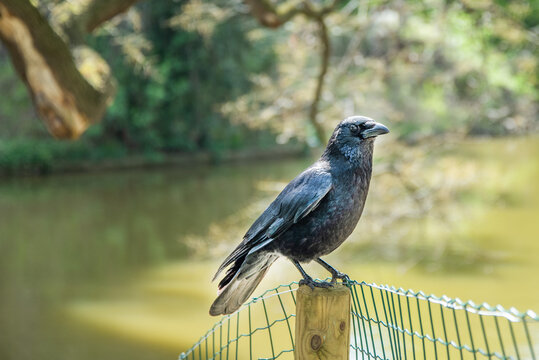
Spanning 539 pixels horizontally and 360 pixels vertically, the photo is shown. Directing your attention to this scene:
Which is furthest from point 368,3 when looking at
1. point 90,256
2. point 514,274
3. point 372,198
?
point 90,256

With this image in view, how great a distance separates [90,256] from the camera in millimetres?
8867

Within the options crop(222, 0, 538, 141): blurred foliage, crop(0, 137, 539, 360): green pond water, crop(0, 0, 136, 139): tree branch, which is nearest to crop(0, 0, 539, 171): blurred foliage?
crop(222, 0, 538, 141): blurred foliage

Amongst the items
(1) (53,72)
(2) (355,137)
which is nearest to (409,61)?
(1) (53,72)

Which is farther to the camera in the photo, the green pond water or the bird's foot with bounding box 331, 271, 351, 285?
the green pond water

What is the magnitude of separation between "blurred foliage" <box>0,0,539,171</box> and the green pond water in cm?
128

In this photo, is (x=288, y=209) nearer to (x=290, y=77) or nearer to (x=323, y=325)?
(x=323, y=325)

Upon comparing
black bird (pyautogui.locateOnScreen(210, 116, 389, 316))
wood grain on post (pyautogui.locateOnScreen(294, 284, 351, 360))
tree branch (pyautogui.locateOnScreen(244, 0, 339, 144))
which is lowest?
wood grain on post (pyautogui.locateOnScreen(294, 284, 351, 360))

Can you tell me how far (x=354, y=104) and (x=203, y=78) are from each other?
11.4 m

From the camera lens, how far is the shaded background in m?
6.69

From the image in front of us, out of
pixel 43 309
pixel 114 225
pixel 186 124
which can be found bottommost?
pixel 43 309

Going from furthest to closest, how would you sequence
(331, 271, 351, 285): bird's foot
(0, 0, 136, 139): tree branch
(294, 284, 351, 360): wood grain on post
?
(0, 0, 136, 139): tree branch, (331, 271, 351, 285): bird's foot, (294, 284, 351, 360): wood grain on post

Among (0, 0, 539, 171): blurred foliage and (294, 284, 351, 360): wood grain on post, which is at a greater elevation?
(0, 0, 539, 171): blurred foliage

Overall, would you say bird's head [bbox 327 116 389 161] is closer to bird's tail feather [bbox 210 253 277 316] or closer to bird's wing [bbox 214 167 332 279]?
bird's wing [bbox 214 167 332 279]

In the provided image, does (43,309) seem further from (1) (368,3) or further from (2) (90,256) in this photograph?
(1) (368,3)
